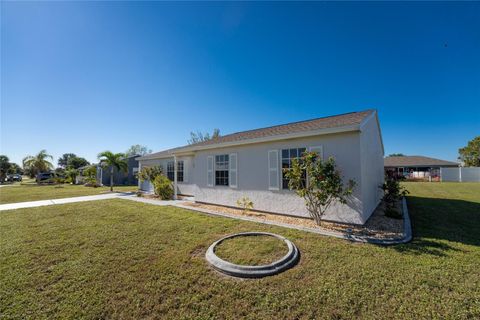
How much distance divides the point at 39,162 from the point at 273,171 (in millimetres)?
44471

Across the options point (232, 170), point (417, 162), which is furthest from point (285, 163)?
point (417, 162)

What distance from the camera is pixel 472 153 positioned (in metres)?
31.8

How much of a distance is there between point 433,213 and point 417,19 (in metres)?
8.52

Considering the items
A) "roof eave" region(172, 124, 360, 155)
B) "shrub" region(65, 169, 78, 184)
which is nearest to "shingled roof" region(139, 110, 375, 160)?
"roof eave" region(172, 124, 360, 155)

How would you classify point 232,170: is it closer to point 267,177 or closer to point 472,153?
point 267,177

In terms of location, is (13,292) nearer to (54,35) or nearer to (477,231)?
(54,35)

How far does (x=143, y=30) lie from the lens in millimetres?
8312

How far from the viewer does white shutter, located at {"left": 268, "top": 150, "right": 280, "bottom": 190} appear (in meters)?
7.56

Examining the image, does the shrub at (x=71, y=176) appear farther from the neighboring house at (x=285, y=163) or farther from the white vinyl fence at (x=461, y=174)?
the white vinyl fence at (x=461, y=174)

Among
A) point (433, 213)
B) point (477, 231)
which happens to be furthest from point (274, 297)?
point (433, 213)

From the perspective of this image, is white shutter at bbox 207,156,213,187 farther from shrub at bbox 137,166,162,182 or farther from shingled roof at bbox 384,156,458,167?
shingled roof at bbox 384,156,458,167

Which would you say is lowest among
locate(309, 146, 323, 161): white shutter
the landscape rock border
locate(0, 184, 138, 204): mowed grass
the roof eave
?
locate(0, 184, 138, 204): mowed grass

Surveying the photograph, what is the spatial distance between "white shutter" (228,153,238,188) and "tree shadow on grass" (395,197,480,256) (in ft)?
20.4

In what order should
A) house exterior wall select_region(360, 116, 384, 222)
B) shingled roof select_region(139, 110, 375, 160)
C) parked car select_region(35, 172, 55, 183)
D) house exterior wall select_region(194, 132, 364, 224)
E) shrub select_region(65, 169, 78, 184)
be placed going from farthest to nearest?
parked car select_region(35, 172, 55, 183), shrub select_region(65, 169, 78, 184), shingled roof select_region(139, 110, 375, 160), house exterior wall select_region(360, 116, 384, 222), house exterior wall select_region(194, 132, 364, 224)
